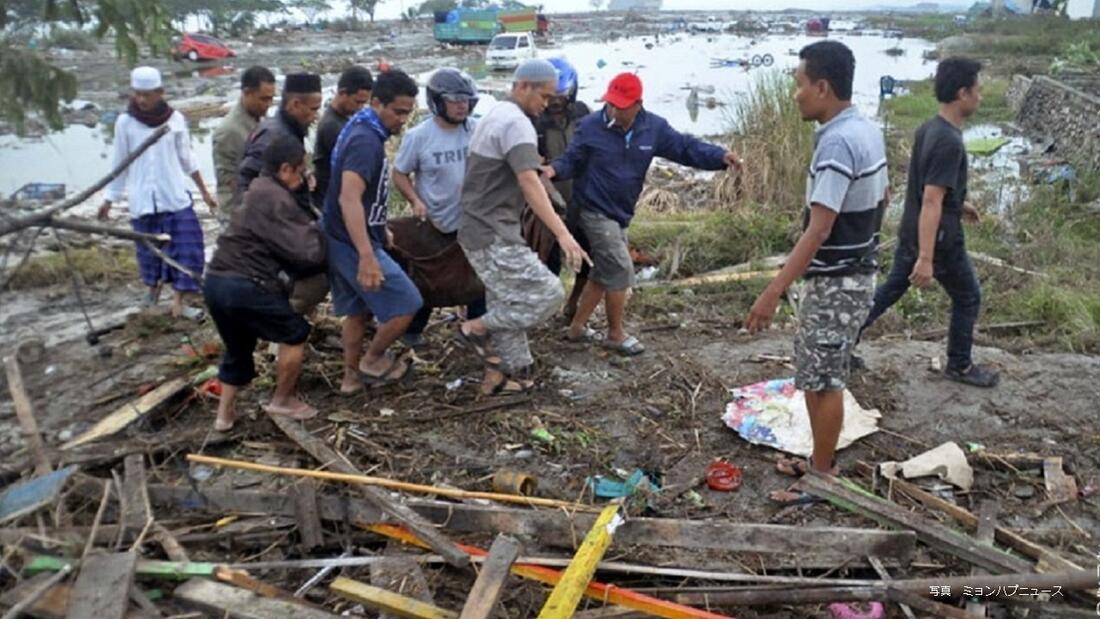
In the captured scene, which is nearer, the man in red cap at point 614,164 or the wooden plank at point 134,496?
the wooden plank at point 134,496

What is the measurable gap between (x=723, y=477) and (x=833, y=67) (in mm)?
1892

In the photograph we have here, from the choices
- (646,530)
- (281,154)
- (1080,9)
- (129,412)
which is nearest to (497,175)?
(281,154)

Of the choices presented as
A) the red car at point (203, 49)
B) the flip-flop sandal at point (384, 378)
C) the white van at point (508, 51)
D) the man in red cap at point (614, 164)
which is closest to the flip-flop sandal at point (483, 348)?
the flip-flop sandal at point (384, 378)

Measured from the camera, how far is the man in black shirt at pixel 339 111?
4.78 m

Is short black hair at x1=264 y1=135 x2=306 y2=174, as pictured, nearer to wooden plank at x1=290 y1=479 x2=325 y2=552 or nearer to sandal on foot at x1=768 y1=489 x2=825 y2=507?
wooden plank at x1=290 y1=479 x2=325 y2=552

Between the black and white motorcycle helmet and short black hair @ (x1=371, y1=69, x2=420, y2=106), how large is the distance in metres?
0.25

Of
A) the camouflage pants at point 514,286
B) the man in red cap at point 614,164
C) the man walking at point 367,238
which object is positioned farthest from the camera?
the man in red cap at point 614,164

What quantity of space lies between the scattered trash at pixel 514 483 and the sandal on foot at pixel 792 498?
3.62 feet

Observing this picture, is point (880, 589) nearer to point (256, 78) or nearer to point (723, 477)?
point (723, 477)

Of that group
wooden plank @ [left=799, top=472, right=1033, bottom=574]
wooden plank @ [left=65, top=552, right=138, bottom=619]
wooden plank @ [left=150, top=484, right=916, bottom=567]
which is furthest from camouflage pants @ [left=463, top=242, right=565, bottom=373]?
wooden plank @ [left=65, top=552, right=138, bottom=619]

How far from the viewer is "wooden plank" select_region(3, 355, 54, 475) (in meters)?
3.73

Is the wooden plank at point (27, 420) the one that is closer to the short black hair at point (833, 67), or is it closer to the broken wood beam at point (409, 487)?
the broken wood beam at point (409, 487)

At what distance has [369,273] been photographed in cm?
412

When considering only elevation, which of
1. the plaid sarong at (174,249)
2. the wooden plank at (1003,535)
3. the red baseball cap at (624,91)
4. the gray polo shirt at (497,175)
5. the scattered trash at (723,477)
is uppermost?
the red baseball cap at (624,91)
